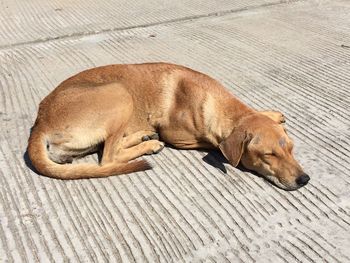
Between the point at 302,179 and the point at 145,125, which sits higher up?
the point at 302,179

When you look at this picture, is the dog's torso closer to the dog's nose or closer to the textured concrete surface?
the textured concrete surface

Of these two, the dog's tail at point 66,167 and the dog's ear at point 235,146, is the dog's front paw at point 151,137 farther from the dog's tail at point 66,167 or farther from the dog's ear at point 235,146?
the dog's ear at point 235,146

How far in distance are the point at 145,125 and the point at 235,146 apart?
96cm

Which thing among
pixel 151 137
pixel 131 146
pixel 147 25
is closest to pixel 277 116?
pixel 151 137

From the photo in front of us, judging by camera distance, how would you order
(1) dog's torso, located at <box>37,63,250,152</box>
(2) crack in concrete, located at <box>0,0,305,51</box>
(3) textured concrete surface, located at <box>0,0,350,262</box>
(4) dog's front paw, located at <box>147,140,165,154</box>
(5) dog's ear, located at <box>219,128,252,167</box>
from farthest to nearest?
1. (2) crack in concrete, located at <box>0,0,305,51</box>
2. (4) dog's front paw, located at <box>147,140,165,154</box>
3. (1) dog's torso, located at <box>37,63,250,152</box>
4. (5) dog's ear, located at <box>219,128,252,167</box>
5. (3) textured concrete surface, located at <box>0,0,350,262</box>

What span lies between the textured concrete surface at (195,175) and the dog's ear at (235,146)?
0.21 metres

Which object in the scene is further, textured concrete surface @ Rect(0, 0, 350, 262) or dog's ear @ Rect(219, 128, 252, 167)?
dog's ear @ Rect(219, 128, 252, 167)

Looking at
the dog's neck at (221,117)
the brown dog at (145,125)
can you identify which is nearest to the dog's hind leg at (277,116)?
the brown dog at (145,125)

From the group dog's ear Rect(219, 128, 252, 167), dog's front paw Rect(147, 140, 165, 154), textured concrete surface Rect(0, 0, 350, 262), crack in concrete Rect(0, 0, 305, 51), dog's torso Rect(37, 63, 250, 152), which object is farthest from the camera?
crack in concrete Rect(0, 0, 305, 51)

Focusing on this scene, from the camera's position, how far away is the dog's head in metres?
3.27

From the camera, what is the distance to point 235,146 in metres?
3.38

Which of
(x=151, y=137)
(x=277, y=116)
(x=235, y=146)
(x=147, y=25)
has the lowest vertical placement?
(x=147, y=25)

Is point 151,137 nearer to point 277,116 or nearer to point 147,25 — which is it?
point 277,116

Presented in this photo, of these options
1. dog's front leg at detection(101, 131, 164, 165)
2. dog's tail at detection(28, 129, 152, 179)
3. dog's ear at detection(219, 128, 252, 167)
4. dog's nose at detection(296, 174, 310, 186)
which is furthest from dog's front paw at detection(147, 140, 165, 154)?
dog's nose at detection(296, 174, 310, 186)
